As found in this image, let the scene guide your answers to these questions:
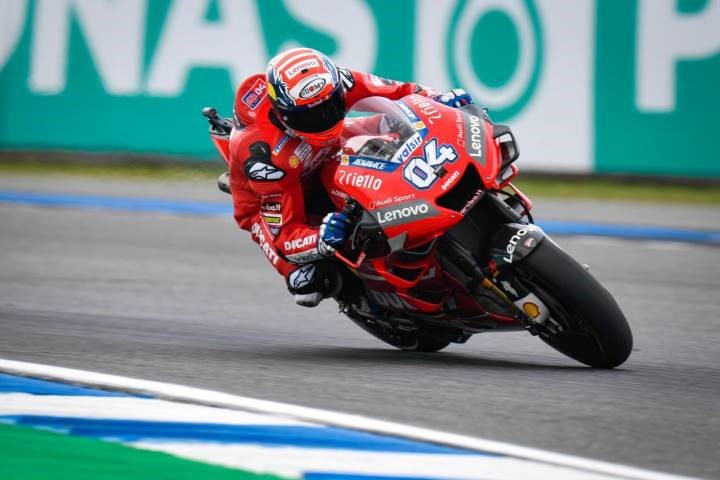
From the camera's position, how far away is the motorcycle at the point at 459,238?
4930 millimetres

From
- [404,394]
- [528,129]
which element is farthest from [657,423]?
[528,129]

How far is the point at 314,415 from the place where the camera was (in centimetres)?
415

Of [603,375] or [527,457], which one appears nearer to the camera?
[527,457]

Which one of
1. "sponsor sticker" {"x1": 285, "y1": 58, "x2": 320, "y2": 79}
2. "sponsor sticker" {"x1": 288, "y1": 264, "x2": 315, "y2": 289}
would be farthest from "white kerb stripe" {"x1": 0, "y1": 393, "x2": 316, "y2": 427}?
"sponsor sticker" {"x1": 285, "y1": 58, "x2": 320, "y2": 79}

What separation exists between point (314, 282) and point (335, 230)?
1.71 ft

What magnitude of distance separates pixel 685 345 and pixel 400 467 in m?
3.42

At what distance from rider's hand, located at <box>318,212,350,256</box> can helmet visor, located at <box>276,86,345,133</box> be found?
1.36ft

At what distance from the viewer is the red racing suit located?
545cm

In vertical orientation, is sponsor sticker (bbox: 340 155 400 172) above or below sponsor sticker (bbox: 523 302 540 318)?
above

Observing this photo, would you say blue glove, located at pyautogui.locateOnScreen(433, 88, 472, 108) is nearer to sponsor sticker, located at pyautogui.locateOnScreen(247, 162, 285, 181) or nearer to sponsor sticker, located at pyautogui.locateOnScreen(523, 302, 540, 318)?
sponsor sticker, located at pyautogui.locateOnScreen(247, 162, 285, 181)

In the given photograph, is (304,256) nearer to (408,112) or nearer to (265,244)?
(265,244)

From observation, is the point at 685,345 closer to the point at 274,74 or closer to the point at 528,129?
the point at 274,74

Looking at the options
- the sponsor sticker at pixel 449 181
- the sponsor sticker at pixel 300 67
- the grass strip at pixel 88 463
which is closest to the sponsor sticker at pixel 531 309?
the sponsor sticker at pixel 449 181

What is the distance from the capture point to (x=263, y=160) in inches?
215
